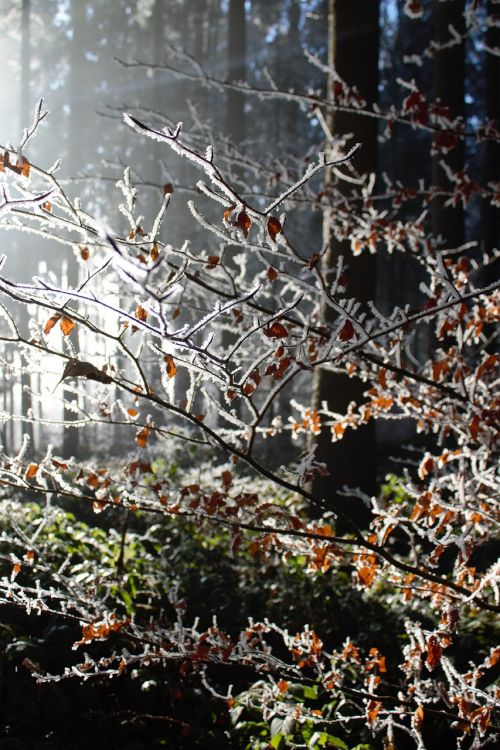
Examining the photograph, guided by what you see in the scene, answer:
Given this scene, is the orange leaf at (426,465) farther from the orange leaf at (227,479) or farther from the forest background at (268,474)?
the orange leaf at (227,479)

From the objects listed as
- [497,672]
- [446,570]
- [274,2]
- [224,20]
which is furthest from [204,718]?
[224,20]

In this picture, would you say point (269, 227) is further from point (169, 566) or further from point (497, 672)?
point (169, 566)

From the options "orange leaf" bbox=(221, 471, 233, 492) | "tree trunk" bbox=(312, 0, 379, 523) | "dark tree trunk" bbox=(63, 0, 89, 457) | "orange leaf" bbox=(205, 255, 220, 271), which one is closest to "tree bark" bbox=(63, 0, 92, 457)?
"dark tree trunk" bbox=(63, 0, 89, 457)

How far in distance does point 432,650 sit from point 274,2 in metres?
26.2

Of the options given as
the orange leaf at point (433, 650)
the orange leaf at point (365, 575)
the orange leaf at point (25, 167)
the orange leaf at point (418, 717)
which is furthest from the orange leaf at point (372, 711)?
the orange leaf at point (25, 167)

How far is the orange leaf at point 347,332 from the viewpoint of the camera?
6.08 ft

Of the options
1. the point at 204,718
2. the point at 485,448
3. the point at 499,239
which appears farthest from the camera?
the point at 499,239

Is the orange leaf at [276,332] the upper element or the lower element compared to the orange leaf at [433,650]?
upper

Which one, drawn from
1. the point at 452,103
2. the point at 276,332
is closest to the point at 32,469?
the point at 276,332

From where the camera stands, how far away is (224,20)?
85.6ft

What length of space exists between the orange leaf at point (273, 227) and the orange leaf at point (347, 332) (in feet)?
1.23

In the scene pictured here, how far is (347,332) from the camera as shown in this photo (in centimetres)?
186

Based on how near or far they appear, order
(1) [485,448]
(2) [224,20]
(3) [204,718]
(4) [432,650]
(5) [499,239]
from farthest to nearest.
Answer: (2) [224,20] → (5) [499,239] → (3) [204,718] → (1) [485,448] → (4) [432,650]

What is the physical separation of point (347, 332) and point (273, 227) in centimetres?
42
